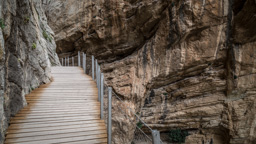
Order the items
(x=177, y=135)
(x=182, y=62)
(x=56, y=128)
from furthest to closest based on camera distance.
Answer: (x=177, y=135) → (x=182, y=62) → (x=56, y=128)

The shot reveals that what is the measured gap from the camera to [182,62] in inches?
431

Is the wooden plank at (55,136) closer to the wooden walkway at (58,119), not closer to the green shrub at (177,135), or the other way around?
the wooden walkway at (58,119)

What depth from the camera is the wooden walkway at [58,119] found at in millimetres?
3162

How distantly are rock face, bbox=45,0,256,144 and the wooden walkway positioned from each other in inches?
259

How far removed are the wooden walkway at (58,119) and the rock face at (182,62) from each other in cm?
658

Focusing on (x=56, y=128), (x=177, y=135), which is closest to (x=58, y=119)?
(x=56, y=128)

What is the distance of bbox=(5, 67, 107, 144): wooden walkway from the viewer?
3.16 meters

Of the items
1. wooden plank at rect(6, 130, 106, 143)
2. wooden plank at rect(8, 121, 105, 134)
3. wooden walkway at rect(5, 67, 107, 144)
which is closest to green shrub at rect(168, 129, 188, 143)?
wooden walkway at rect(5, 67, 107, 144)

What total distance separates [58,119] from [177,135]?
35.0 ft

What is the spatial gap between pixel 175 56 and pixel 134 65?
3.54 m

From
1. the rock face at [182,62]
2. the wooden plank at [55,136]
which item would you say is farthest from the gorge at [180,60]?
the wooden plank at [55,136]

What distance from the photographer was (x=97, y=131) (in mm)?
3521

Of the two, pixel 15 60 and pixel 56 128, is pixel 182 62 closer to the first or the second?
pixel 56 128

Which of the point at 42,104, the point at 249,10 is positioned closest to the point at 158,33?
the point at 249,10
